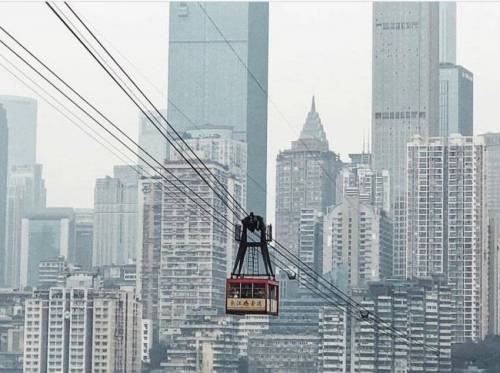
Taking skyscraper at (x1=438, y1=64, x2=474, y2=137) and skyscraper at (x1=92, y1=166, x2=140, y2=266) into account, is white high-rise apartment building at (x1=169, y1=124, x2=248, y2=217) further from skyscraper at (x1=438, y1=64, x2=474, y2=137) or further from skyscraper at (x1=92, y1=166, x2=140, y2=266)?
skyscraper at (x1=438, y1=64, x2=474, y2=137)

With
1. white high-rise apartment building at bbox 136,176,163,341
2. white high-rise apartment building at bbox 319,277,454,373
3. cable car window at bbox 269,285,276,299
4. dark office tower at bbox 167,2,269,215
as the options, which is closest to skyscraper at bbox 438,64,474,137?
dark office tower at bbox 167,2,269,215

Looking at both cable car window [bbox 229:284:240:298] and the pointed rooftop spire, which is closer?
cable car window [bbox 229:284:240:298]

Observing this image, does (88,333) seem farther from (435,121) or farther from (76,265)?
(435,121)

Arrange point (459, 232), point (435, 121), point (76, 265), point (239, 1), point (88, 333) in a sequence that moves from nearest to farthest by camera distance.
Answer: point (88, 333)
point (459, 232)
point (76, 265)
point (435, 121)
point (239, 1)

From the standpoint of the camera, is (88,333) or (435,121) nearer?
(88,333)

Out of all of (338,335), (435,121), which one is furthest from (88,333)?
(435,121)

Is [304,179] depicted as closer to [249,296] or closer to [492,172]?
[492,172]
